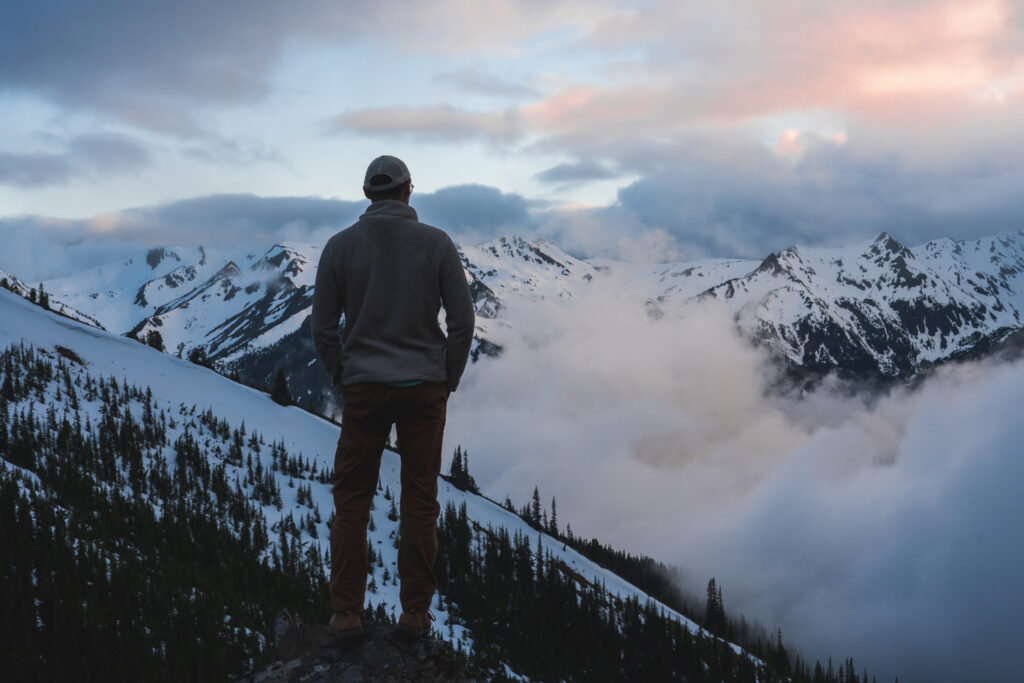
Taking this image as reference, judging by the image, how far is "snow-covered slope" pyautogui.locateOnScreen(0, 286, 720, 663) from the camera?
471 feet

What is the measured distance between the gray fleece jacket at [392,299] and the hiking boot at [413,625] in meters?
3.53

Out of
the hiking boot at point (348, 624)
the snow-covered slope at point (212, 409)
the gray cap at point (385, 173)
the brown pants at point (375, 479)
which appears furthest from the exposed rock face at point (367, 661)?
the snow-covered slope at point (212, 409)

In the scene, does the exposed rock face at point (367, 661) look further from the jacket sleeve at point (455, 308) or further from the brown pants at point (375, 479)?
the jacket sleeve at point (455, 308)

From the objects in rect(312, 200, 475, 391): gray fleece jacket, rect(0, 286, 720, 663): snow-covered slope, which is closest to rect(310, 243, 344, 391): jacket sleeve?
rect(312, 200, 475, 391): gray fleece jacket

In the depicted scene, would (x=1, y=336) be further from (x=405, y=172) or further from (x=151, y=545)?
(x=405, y=172)

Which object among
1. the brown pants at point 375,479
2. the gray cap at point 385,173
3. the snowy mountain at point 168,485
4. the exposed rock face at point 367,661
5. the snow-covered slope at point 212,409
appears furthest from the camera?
the snow-covered slope at point 212,409

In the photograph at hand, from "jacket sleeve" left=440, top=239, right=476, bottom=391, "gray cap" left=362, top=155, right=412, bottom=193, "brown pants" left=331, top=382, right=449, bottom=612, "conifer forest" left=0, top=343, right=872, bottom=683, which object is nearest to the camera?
"brown pants" left=331, top=382, right=449, bottom=612

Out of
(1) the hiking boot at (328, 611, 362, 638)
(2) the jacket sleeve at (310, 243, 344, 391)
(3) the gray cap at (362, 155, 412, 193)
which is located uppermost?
(3) the gray cap at (362, 155, 412, 193)

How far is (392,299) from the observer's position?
10.7m

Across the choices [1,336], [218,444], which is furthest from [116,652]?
[1,336]

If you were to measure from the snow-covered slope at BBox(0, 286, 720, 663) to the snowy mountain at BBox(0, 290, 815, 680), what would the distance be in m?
0.46

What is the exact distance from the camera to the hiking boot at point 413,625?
1090 centimetres

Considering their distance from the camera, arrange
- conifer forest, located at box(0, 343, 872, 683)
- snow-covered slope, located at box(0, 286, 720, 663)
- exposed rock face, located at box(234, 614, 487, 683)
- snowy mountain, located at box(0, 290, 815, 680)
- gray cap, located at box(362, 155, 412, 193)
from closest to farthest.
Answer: exposed rock face, located at box(234, 614, 487, 683), gray cap, located at box(362, 155, 412, 193), conifer forest, located at box(0, 343, 872, 683), snowy mountain, located at box(0, 290, 815, 680), snow-covered slope, located at box(0, 286, 720, 663)

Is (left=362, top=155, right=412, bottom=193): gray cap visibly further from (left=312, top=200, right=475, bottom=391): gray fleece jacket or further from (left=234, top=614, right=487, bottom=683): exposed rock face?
(left=234, top=614, right=487, bottom=683): exposed rock face
